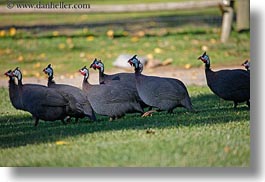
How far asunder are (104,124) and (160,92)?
1.72 ft

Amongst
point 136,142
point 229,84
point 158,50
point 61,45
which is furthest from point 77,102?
point 61,45

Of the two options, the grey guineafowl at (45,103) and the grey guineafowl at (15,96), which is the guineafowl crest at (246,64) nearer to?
the grey guineafowl at (45,103)

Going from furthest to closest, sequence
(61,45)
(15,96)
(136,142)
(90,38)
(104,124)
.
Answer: (90,38)
(61,45)
(15,96)
(104,124)
(136,142)

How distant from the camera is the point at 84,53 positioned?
9797mm

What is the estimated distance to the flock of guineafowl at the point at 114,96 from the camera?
23.0 ft

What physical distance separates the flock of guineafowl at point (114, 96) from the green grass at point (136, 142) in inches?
4.2

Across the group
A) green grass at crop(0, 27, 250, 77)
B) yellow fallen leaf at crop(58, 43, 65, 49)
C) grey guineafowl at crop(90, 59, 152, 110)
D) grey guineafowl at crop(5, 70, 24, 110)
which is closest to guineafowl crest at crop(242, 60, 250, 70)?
grey guineafowl at crop(90, 59, 152, 110)

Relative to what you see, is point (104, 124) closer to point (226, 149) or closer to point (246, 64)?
point (226, 149)

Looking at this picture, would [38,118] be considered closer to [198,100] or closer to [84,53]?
[198,100]

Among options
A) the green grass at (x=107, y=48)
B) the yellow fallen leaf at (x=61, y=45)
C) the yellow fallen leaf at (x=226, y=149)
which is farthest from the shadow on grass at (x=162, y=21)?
the yellow fallen leaf at (x=226, y=149)

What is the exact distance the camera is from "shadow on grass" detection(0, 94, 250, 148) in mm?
6812

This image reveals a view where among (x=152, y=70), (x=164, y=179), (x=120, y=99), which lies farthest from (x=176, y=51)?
(x=164, y=179)

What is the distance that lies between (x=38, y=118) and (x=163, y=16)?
4005 mm

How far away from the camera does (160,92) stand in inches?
283
